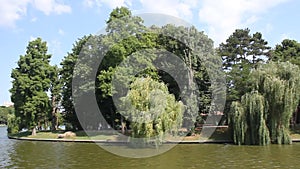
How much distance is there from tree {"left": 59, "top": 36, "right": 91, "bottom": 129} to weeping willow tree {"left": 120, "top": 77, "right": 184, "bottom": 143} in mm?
16841

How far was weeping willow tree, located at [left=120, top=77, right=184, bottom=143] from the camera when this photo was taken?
23891 mm

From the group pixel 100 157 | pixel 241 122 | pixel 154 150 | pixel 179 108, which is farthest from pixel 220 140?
Answer: pixel 100 157

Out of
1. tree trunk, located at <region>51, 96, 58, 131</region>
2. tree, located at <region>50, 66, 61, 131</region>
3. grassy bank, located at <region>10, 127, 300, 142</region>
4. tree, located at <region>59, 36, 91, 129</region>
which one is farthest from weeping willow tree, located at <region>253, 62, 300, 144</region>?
tree trunk, located at <region>51, 96, 58, 131</region>

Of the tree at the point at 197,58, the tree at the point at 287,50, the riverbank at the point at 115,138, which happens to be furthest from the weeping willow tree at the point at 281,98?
the tree at the point at 287,50

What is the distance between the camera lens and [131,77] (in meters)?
32.6

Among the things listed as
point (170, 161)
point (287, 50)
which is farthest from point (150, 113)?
point (287, 50)

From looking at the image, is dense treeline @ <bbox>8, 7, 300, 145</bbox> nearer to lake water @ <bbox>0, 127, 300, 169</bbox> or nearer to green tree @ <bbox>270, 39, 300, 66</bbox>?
green tree @ <bbox>270, 39, 300, 66</bbox>

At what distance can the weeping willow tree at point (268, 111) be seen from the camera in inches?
993

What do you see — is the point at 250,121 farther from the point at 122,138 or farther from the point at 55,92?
the point at 55,92

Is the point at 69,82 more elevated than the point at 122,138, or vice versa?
the point at 69,82

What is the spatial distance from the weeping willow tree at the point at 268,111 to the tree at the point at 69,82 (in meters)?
20.8

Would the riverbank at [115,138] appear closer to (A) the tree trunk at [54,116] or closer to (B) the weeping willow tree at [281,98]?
(B) the weeping willow tree at [281,98]

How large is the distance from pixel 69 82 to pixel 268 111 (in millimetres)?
24009

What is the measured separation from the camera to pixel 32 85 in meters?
38.5
